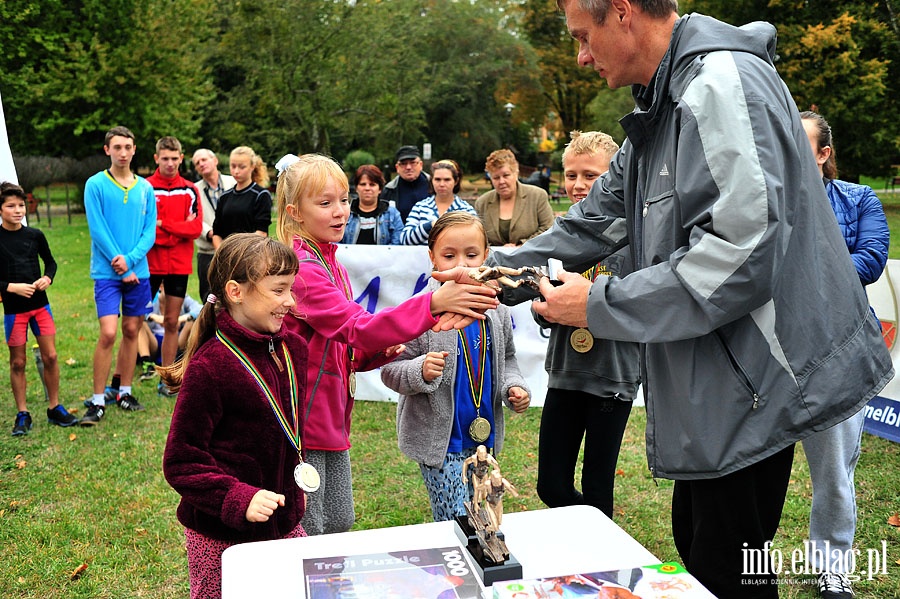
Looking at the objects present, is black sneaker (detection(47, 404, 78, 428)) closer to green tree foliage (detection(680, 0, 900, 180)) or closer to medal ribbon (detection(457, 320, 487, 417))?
medal ribbon (detection(457, 320, 487, 417))

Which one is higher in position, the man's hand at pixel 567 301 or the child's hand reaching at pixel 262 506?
the man's hand at pixel 567 301

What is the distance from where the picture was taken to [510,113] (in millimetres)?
53625

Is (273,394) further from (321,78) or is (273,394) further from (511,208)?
(321,78)

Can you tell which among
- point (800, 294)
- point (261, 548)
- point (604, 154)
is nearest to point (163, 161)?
point (604, 154)

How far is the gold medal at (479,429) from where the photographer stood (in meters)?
3.66

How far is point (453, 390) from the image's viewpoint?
373cm

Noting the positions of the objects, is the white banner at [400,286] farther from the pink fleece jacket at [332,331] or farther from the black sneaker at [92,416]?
the pink fleece jacket at [332,331]

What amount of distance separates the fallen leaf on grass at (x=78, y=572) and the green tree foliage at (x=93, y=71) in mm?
24361

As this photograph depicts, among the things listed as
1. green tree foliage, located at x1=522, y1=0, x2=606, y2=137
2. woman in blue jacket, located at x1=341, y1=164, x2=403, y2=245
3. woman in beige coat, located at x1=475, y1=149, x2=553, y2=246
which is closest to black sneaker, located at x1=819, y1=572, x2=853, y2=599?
woman in beige coat, located at x1=475, y1=149, x2=553, y2=246

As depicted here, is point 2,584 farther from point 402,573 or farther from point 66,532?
point 402,573

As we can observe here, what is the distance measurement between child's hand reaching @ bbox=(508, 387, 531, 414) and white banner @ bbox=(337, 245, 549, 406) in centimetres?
377

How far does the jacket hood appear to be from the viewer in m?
2.33

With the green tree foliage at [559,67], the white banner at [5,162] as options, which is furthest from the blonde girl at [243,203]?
the green tree foliage at [559,67]

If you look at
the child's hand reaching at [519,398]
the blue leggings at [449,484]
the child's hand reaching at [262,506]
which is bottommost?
the blue leggings at [449,484]
